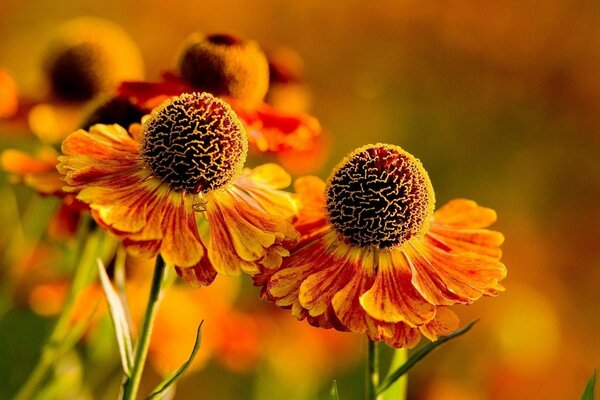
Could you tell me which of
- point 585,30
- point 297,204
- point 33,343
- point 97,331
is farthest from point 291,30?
point 297,204

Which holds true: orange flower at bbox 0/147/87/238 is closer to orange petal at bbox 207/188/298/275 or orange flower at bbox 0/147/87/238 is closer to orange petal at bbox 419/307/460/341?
orange petal at bbox 207/188/298/275

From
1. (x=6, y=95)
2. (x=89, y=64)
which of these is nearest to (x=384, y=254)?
A: (x=6, y=95)

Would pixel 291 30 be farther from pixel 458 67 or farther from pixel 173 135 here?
pixel 173 135

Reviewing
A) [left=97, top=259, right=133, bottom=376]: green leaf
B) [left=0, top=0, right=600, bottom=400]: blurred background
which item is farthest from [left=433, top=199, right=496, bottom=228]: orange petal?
[left=0, top=0, right=600, bottom=400]: blurred background

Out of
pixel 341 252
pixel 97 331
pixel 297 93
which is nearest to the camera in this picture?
pixel 341 252

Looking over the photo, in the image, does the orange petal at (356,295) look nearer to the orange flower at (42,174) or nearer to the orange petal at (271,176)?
the orange petal at (271,176)

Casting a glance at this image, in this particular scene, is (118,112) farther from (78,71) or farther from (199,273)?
(78,71)

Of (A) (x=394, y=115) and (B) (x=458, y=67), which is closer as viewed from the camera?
(A) (x=394, y=115)
